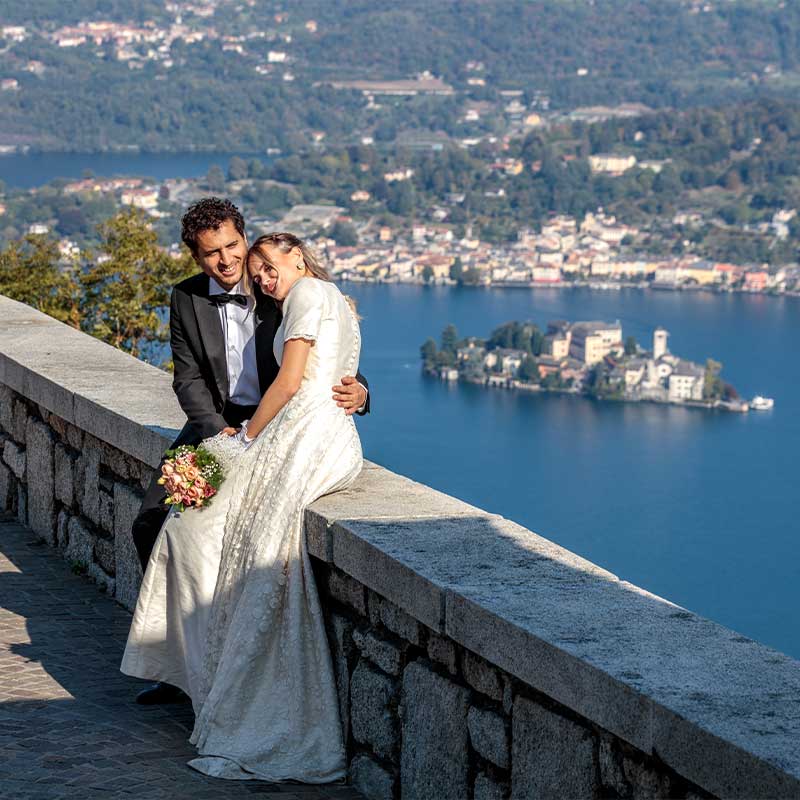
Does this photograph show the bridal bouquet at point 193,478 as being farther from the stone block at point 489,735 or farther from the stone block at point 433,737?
the stone block at point 489,735

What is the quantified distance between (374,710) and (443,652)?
31 centimetres

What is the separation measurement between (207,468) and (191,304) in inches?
21.7

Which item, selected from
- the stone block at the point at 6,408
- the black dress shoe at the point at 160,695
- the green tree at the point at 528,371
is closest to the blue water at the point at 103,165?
the green tree at the point at 528,371

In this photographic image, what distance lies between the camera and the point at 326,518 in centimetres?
293

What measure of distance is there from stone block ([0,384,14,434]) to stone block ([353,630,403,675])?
2365 mm

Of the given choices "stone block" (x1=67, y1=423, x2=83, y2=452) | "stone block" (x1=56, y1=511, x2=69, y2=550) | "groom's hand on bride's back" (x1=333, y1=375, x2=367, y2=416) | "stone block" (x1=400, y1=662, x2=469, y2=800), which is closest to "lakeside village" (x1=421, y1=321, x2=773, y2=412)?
"stone block" (x1=56, y1=511, x2=69, y2=550)

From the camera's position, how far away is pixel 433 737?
2627 millimetres

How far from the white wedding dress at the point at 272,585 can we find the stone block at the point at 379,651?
0.09 m

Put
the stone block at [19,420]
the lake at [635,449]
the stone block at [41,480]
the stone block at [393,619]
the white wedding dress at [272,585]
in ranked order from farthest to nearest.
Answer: the lake at [635,449] < the stone block at [19,420] < the stone block at [41,480] < the white wedding dress at [272,585] < the stone block at [393,619]

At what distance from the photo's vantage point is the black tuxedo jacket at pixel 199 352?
3.44 meters

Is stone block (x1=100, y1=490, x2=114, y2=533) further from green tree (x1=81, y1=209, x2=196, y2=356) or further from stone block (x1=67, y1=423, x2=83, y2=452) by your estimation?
green tree (x1=81, y1=209, x2=196, y2=356)

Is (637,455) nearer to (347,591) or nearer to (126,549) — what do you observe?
(126,549)

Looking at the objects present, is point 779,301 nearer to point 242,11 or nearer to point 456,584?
point 456,584

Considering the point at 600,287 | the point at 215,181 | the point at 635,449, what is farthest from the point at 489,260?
the point at 635,449
